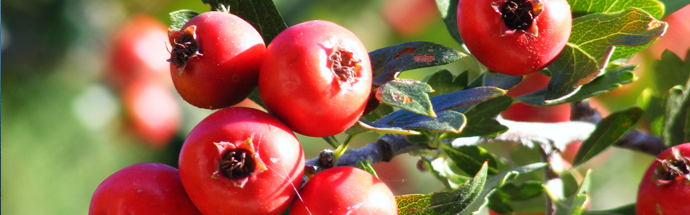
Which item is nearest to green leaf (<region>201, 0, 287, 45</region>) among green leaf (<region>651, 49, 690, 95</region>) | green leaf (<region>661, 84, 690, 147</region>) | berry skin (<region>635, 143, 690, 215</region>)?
berry skin (<region>635, 143, 690, 215</region>)

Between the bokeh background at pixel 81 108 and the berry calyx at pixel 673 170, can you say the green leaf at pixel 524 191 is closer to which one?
the berry calyx at pixel 673 170

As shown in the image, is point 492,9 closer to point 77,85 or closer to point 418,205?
point 418,205

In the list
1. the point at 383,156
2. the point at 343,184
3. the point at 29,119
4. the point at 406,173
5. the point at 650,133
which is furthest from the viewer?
the point at 29,119

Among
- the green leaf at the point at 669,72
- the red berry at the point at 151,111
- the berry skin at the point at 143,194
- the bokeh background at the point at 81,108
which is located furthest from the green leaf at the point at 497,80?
the red berry at the point at 151,111

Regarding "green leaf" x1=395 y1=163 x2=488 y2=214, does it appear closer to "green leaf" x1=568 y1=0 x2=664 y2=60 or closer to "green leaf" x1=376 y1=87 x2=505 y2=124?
"green leaf" x1=376 y1=87 x2=505 y2=124

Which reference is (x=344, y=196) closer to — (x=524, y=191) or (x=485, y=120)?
(x=485, y=120)

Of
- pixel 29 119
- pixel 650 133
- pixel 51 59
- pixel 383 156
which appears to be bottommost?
pixel 29 119

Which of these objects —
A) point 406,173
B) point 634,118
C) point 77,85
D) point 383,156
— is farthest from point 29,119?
point 634,118
